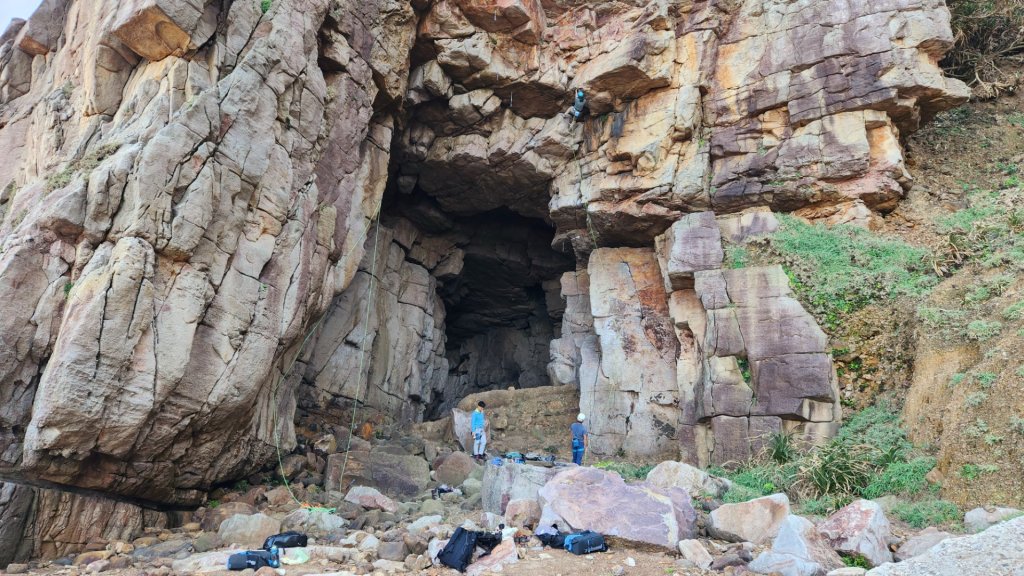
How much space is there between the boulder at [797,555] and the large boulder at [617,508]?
1101 mm

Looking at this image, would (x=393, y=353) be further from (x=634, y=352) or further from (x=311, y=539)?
(x=311, y=539)

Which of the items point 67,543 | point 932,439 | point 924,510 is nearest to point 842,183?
point 932,439

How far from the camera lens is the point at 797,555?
5.45 metres

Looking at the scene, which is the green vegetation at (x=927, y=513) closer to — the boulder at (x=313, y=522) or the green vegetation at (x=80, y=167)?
the boulder at (x=313, y=522)

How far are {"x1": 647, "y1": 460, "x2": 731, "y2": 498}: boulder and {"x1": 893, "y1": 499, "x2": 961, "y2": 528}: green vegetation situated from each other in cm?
227

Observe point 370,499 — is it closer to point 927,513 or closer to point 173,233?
point 173,233

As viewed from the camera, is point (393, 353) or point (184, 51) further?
point (393, 353)

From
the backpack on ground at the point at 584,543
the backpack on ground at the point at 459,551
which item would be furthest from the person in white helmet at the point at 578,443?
the backpack on ground at the point at 459,551

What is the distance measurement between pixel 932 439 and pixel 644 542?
4.99 meters

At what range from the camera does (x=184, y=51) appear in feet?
34.6

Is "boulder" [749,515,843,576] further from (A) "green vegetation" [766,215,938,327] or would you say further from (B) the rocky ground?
(A) "green vegetation" [766,215,938,327]

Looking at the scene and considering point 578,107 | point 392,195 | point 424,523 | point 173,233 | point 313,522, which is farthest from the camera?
point 392,195

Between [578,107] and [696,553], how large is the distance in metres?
12.0

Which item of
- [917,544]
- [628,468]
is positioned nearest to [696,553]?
[917,544]
